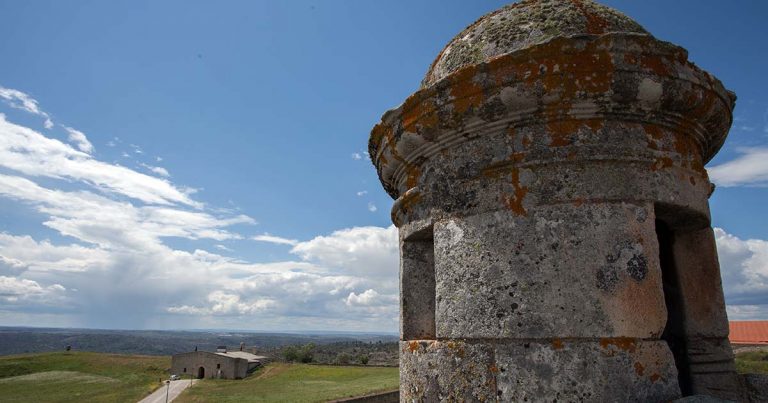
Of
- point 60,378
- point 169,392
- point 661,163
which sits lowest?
point 169,392

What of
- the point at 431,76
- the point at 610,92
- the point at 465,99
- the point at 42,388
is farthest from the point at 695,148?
the point at 42,388

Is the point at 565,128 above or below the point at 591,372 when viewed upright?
above

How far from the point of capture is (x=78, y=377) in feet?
137

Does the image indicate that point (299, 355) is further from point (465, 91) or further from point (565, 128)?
point (565, 128)

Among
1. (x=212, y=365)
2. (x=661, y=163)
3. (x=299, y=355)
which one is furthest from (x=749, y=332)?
(x=299, y=355)

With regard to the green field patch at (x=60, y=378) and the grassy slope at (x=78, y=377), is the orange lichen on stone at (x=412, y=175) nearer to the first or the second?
the grassy slope at (x=78, y=377)

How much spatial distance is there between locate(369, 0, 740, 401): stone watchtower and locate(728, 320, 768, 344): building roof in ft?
66.5

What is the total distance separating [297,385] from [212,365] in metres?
16.0

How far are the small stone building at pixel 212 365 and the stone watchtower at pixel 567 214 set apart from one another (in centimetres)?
4692

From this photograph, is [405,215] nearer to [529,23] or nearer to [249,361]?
[529,23]

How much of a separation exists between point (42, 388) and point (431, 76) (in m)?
44.5

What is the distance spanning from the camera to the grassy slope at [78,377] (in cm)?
3312

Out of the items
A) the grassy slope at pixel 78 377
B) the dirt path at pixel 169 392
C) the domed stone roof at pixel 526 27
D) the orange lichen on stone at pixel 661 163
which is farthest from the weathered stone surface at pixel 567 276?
the grassy slope at pixel 78 377

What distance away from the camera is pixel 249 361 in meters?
46.5
